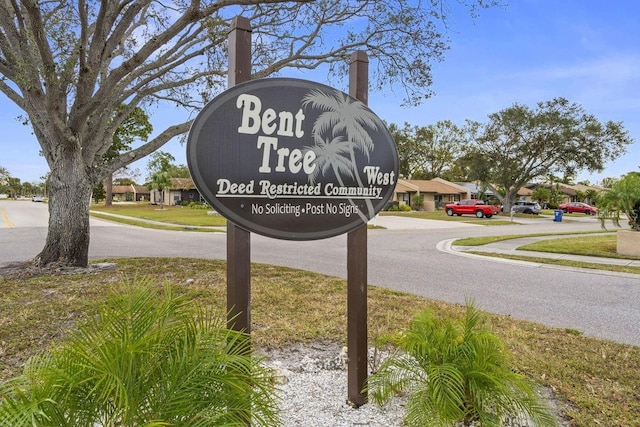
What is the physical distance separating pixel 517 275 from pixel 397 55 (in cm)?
562

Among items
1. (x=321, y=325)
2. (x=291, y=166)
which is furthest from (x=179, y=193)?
(x=291, y=166)

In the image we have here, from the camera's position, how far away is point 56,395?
4.91ft

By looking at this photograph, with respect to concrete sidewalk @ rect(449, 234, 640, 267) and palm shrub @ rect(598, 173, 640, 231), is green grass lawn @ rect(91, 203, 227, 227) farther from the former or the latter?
palm shrub @ rect(598, 173, 640, 231)

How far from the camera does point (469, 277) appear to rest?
8242 millimetres

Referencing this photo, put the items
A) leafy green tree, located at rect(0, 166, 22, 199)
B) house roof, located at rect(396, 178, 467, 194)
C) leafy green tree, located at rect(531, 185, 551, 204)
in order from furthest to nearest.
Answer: leafy green tree, located at rect(0, 166, 22, 199) → leafy green tree, located at rect(531, 185, 551, 204) → house roof, located at rect(396, 178, 467, 194)

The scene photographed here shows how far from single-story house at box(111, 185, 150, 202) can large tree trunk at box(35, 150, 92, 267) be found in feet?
268

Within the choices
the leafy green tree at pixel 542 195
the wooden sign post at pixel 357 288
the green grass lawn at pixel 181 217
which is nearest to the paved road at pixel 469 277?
the wooden sign post at pixel 357 288

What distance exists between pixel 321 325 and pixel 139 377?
3194 mm

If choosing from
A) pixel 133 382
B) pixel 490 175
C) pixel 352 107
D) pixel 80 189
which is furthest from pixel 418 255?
pixel 490 175

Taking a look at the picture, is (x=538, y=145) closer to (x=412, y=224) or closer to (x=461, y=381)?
(x=412, y=224)

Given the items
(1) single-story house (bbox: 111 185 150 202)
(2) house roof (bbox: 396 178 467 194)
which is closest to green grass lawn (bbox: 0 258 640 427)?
(2) house roof (bbox: 396 178 467 194)

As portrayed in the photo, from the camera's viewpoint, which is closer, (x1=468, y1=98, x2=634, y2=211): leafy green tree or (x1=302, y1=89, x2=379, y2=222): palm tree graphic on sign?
(x1=302, y1=89, x2=379, y2=222): palm tree graphic on sign

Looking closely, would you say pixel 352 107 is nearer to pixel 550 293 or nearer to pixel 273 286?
pixel 273 286

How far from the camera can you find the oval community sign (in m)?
2.36
